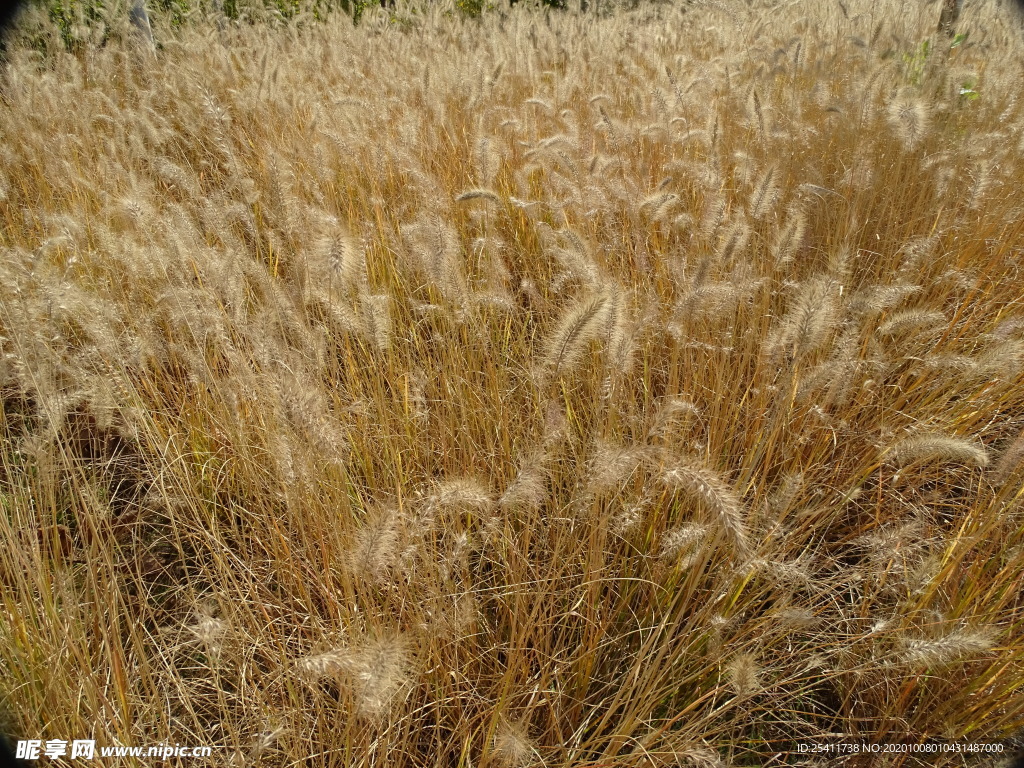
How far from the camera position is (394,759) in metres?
1.19

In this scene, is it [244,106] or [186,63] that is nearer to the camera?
[244,106]

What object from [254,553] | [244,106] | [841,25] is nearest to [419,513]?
[254,553]

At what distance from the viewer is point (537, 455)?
4.03 feet

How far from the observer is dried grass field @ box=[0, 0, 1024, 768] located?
1181 millimetres

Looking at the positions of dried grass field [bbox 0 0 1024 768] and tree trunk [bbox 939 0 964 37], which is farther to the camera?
tree trunk [bbox 939 0 964 37]

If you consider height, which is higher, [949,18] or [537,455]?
[949,18]

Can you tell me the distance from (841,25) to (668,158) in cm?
268

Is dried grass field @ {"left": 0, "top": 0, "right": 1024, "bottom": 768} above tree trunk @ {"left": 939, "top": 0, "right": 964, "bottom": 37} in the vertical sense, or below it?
below

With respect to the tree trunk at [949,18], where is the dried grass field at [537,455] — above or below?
below

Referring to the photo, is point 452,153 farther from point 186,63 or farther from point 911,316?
point 186,63

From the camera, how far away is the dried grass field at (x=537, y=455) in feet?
3.87

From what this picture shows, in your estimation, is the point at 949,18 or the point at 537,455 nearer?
the point at 537,455

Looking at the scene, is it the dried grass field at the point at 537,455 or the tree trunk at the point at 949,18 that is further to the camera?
the tree trunk at the point at 949,18

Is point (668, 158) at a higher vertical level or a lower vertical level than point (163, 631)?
higher
